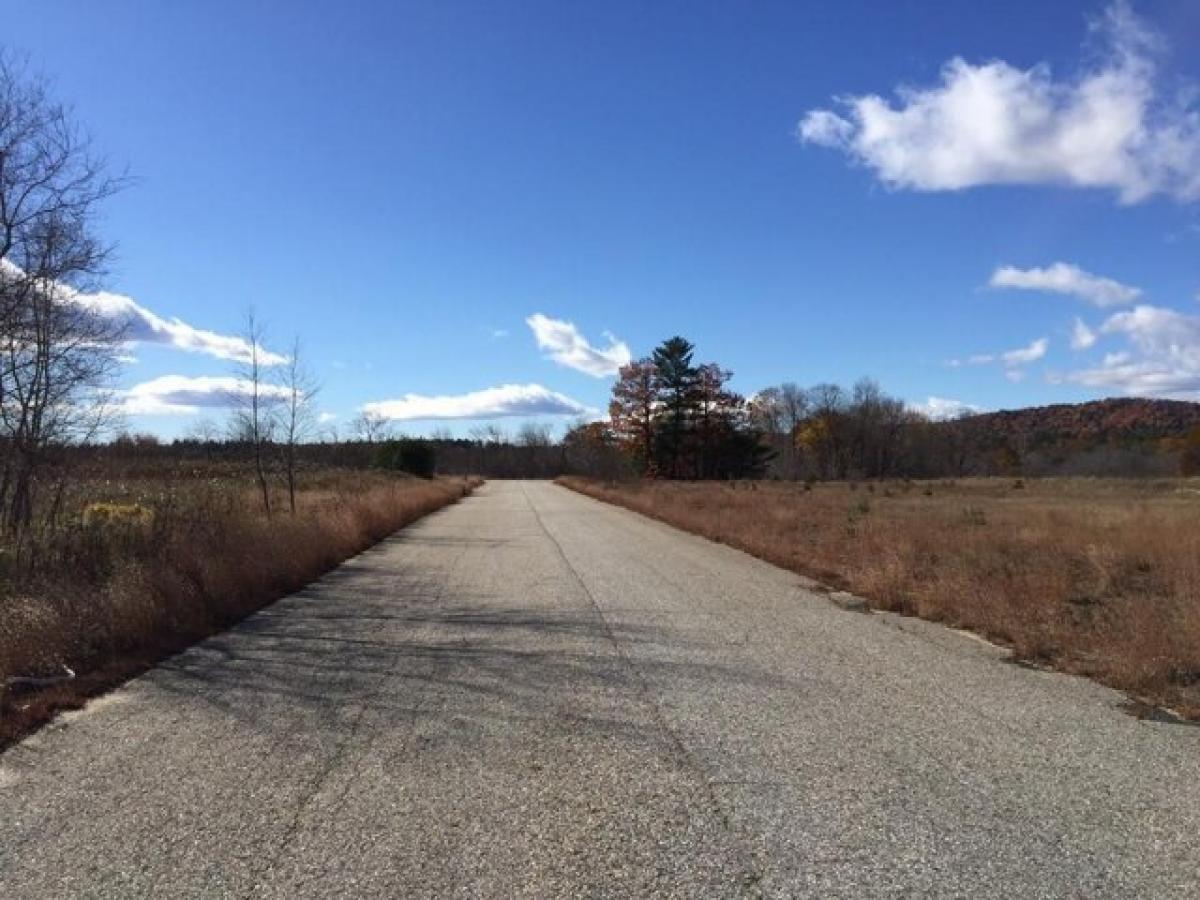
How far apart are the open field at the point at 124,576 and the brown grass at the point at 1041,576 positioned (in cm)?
830

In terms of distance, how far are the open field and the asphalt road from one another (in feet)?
1.82

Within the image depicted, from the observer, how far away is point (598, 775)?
522cm

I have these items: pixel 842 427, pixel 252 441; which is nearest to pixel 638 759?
pixel 252 441

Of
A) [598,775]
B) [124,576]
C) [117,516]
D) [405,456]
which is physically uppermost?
[405,456]

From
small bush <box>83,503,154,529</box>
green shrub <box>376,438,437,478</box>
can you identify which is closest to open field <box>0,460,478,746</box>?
small bush <box>83,503,154,529</box>

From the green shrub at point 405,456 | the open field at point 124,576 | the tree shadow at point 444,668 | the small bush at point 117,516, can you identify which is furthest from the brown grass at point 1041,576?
the green shrub at point 405,456

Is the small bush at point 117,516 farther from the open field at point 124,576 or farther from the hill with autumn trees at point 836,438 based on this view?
the hill with autumn trees at point 836,438

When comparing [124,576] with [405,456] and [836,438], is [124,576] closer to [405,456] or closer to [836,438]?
[405,456]

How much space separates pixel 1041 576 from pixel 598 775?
9624 mm

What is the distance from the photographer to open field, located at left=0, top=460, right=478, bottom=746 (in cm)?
771

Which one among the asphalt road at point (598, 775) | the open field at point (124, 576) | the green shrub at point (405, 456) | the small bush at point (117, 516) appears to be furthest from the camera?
the green shrub at point (405, 456)

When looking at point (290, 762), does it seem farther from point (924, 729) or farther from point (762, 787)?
point (924, 729)

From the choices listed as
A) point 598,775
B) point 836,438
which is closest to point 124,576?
point 598,775

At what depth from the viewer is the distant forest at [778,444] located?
83.2m
